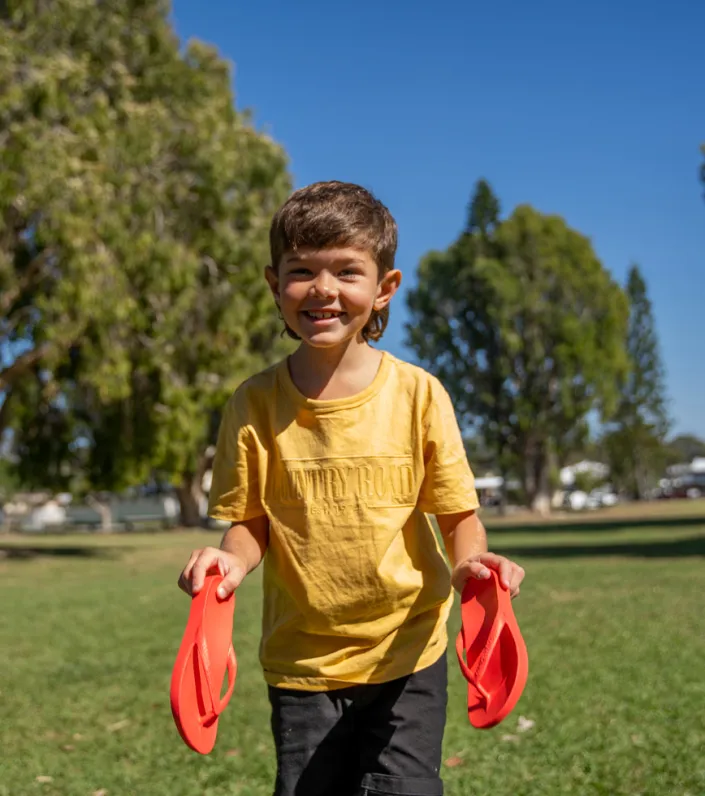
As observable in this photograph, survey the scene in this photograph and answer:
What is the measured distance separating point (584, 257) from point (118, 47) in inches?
1274

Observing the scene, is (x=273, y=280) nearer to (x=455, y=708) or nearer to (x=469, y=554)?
(x=469, y=554)

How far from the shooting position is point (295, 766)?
7.98 ft

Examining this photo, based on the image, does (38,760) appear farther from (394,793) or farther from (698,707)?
(698,707)

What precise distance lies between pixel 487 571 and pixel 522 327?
46.5 meters

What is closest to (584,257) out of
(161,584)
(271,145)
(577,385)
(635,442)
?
(577,385)

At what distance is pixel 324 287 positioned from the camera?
246cm

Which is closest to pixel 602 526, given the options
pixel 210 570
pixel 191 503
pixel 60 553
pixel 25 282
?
pixel 60 553

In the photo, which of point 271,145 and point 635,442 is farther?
point 635,442

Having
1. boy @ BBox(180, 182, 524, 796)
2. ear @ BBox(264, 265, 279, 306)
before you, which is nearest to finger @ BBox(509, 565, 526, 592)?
boy @ BBox(180, 182, 524, 796)

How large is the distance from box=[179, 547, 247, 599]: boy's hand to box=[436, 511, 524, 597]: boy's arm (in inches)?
20.7

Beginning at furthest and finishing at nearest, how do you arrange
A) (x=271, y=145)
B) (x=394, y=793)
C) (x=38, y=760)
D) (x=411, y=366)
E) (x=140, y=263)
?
(x=271, y=145) < (x=140, y=263) < (x=38, y=760) < (x=411, y=366) < (x=394, y=793)

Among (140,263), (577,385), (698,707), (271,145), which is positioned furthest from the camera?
(577,385)

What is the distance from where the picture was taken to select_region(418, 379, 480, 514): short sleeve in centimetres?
255

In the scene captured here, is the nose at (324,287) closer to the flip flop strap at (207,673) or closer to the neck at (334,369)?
the neck at (334,369)
